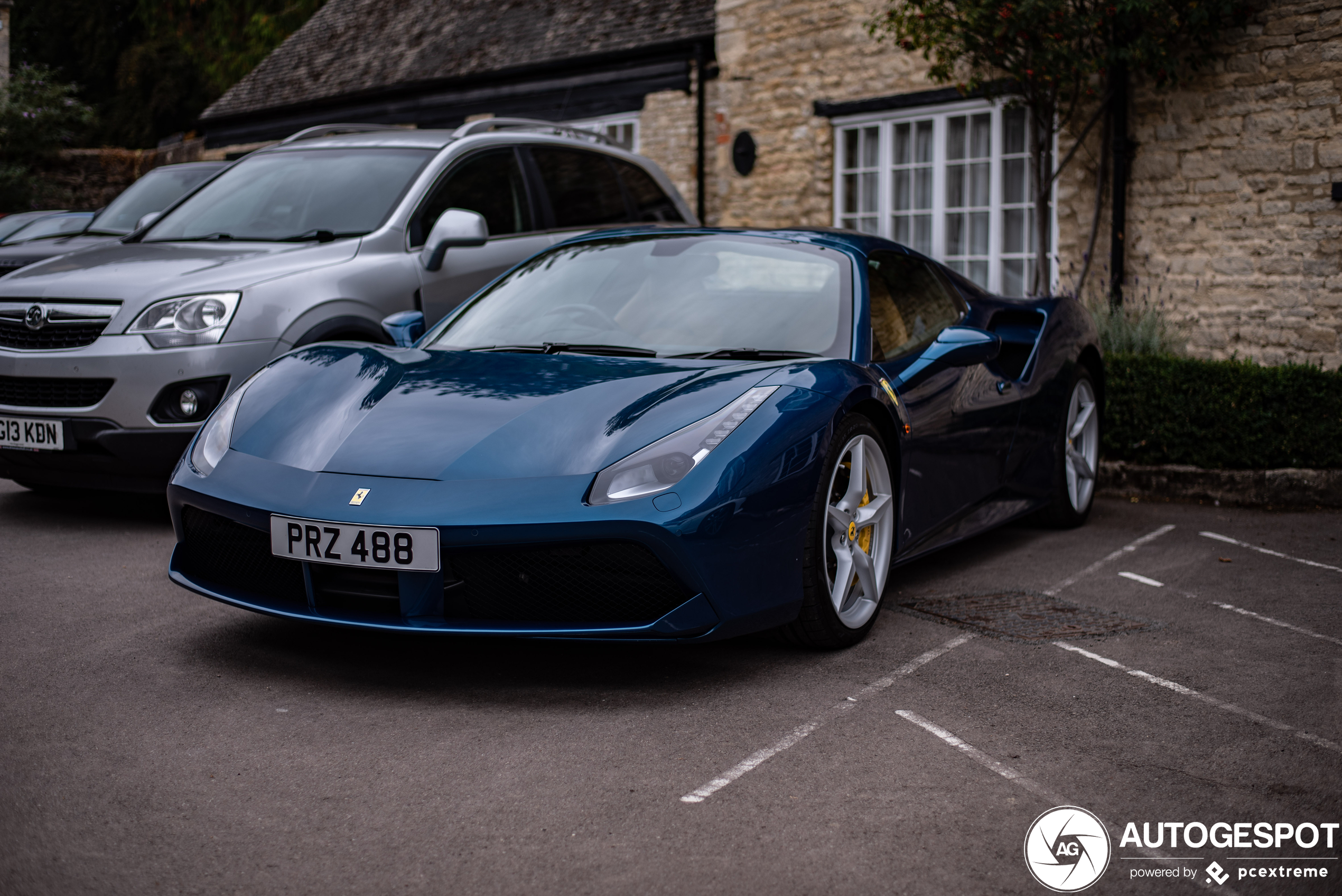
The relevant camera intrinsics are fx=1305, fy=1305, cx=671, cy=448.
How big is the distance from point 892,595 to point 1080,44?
21.6 ft

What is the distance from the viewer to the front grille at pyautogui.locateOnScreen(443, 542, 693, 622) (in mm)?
3361

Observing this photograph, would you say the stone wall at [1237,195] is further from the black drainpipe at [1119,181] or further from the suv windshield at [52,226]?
the suv windshield at [52,226]

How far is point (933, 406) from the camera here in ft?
15.4

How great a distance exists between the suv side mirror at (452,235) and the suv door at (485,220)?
0.15m

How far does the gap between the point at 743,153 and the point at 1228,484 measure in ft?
25.4

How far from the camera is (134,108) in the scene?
38062 millimetres

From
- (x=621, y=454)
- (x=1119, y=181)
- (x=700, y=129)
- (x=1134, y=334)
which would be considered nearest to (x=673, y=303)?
(x=621, y=454)

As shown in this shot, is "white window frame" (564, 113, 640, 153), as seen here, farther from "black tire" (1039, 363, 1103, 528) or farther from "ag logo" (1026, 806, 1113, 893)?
"ag logo" (1026, 806, 1113, 893)

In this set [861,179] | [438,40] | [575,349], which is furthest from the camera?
[438,40]

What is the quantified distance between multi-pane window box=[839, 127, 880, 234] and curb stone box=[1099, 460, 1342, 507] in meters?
5.66

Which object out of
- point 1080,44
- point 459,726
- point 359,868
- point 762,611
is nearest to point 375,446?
point 459,726

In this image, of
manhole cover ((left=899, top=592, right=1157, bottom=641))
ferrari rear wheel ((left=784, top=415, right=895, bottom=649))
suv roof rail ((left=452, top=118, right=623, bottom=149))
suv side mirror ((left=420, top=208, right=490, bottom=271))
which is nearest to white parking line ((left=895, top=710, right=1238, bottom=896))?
ferrari rear wheel ((left=784, top=415, right=895, bottom=649))

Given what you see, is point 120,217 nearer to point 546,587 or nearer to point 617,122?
point 617,122

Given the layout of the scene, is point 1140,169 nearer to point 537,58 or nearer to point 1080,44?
point 1080,44
